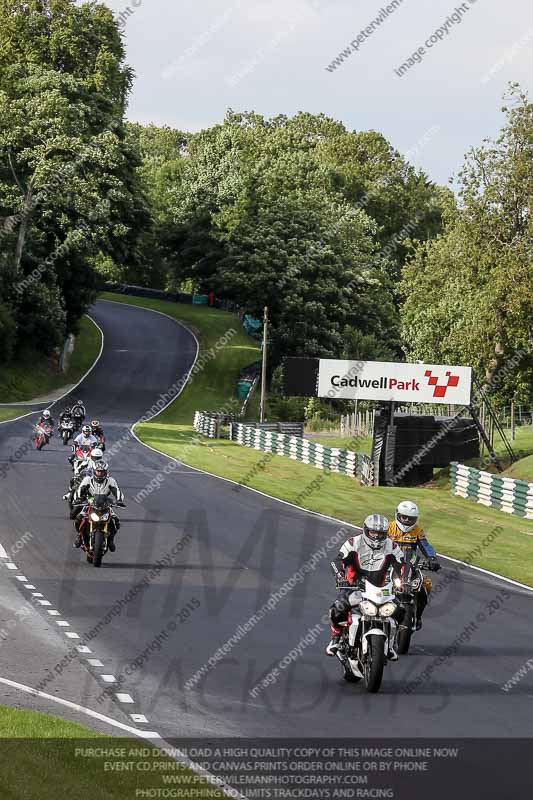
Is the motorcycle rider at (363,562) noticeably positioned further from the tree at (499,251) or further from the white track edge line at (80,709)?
the tree at (499,251)

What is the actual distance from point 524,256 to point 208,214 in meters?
41.2

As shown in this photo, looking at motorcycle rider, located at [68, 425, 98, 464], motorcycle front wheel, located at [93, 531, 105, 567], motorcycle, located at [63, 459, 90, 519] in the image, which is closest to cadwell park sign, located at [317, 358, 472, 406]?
motorcycle rider, located at [68, 425, 98, 464]

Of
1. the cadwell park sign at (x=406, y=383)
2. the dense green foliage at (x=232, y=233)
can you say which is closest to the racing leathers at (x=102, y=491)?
the cadwell park sign at (x=406, y=383)

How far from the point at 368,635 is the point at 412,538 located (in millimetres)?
3855

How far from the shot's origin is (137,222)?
247ft

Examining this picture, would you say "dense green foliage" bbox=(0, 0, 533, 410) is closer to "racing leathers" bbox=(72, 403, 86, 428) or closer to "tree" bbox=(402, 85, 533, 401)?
"tree" bbox=(402, 85, 533, 401)

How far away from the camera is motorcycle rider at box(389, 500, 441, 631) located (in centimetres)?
1620

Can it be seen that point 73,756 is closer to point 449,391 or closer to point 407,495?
point 407,495

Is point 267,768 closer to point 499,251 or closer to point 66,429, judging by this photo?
point 66,429

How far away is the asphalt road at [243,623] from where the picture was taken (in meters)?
12.3

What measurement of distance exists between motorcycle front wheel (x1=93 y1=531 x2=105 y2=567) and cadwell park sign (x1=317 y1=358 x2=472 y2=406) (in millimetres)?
22970

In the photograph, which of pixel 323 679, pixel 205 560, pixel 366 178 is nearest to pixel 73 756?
pixel 323 679

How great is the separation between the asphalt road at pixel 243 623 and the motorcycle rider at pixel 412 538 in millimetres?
706

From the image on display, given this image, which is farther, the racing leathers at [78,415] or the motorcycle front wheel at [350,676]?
the racing leathers at [78,415]
